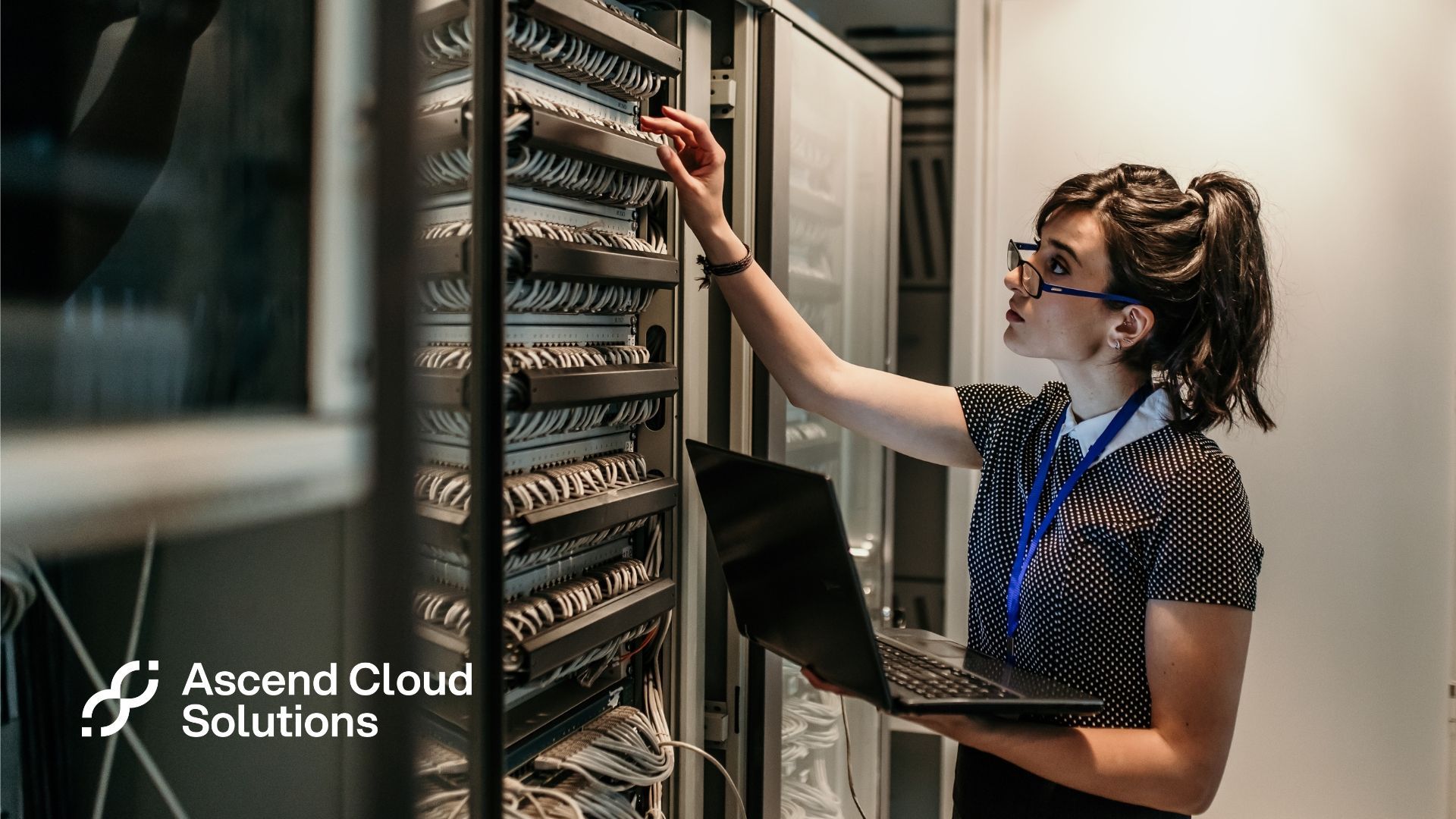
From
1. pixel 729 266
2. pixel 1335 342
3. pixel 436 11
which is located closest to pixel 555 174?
pixel 729 266

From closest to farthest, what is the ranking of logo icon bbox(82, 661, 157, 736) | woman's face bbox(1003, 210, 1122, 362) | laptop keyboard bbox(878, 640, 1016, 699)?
logo icon bbox(82, 661, 157, 736) < laptop keyboard bbox(878, 640, 1016, 699) < woman's face bbox(1003, 210, 1122, 362)

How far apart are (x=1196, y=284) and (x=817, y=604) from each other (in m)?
0.70

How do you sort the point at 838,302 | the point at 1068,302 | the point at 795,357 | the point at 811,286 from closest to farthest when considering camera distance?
the point at 1068,302 → the point at 795,357 → the point at 811,286 → the point at 838,302

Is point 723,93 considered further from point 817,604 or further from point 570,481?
point 817,604

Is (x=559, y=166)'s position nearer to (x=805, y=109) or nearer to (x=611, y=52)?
(x=611, y=52)

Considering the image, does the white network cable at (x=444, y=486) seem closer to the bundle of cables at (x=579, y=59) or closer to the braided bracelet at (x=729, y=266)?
the bundle of cables at (x=579, y=59)

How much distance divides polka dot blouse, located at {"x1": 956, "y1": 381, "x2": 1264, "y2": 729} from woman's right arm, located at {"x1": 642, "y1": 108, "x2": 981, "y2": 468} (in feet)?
0.86

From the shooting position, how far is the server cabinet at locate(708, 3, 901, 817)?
1.69 meters

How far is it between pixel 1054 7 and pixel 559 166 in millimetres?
1633

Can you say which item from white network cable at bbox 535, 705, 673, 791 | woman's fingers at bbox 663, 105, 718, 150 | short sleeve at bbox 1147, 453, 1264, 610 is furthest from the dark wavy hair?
white network cable at bbox 535, 705, 673, 791

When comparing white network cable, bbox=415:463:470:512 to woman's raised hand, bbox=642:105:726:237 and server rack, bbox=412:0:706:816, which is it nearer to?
server rack, bbox=412:0:706:816

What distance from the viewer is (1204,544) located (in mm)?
1339

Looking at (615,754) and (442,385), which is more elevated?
(442,385)

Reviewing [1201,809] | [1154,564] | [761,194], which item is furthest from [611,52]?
[1201,809]
